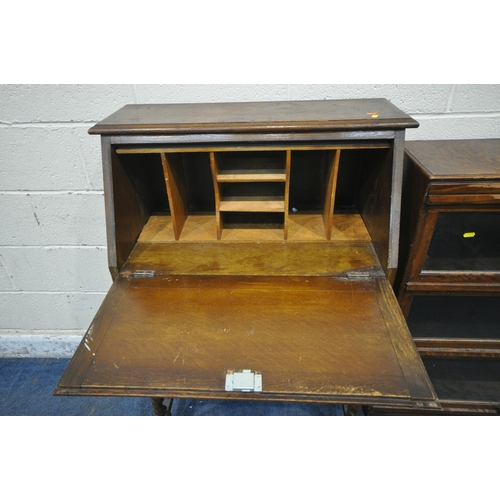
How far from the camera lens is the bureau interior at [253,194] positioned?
1111 mm

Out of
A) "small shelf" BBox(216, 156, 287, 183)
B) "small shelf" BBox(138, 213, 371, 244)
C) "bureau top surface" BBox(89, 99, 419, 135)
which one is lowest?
"small shelf" BBox(138, 213, 371, 244)

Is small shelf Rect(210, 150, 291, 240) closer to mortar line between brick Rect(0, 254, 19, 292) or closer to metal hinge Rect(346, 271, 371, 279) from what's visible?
metal hinge Rect(346, 271, 371, 279)

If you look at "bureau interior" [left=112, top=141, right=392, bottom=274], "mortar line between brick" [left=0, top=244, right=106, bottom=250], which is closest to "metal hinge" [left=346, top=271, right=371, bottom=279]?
"bureau interior" [left=112, top=141, right=392, bottom=274]

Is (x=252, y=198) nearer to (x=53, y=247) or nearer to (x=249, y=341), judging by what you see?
(x=249, y=341)

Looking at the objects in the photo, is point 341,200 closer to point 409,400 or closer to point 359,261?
point 359,261

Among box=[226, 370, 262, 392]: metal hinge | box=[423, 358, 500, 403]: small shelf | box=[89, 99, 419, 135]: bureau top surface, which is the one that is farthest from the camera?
box=[423, 358, 500, 403]: small shelf

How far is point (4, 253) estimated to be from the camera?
1.81 m

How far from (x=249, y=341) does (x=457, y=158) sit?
0.93 meters

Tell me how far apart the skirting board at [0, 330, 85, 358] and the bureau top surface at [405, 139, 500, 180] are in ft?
6.39

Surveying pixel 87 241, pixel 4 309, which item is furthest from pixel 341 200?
pixel 4 309

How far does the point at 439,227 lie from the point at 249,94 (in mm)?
855

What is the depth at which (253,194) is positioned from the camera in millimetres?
1329

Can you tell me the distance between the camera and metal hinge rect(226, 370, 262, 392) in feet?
2.61

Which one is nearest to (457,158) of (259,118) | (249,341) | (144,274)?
(259,118)
